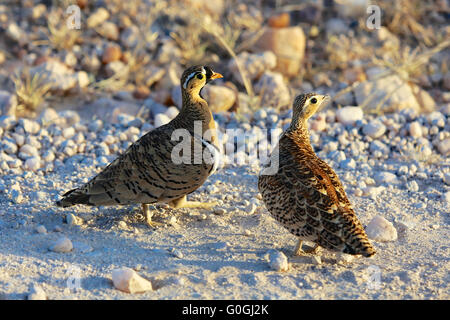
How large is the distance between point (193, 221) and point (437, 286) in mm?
2084

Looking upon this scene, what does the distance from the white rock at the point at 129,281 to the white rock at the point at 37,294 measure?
473 millimetres

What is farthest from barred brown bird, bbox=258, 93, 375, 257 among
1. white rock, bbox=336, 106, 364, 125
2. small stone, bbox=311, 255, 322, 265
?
white rock, bbox=336, 106, 364, 125

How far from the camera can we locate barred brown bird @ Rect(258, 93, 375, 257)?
4.21m

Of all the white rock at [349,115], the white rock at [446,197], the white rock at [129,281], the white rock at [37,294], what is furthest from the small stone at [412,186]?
the white rock at [37,294]

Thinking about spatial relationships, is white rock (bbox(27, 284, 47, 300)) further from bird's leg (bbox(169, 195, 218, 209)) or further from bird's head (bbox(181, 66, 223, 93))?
bird's head (bbox(181, 66, 223, 93))

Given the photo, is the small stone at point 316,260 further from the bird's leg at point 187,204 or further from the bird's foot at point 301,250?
the bird's leg at point 187,204

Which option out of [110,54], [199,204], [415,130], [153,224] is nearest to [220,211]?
[199,204]

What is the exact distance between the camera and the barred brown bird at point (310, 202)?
4215 mm

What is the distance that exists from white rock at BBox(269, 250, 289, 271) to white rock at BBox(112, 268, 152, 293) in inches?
36.5

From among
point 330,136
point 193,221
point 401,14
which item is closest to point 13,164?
point 193,221

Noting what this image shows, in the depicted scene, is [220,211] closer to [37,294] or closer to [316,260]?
[316,260]

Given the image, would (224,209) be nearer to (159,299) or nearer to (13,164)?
(159,299)

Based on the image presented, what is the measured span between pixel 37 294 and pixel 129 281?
594 mm

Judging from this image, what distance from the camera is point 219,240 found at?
493cm
